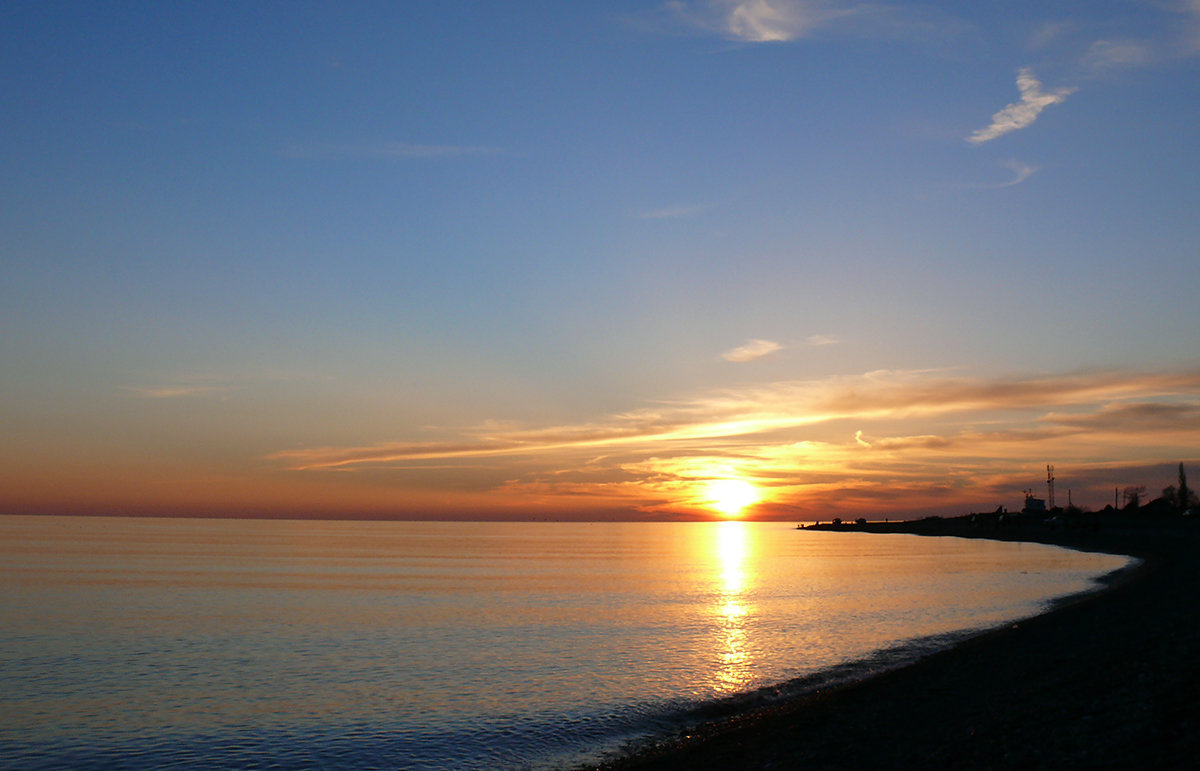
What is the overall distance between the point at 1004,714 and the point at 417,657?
85.5 feet

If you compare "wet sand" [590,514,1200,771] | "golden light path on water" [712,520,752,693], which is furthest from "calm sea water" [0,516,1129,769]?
"wet sand" [590,514,1200,771]

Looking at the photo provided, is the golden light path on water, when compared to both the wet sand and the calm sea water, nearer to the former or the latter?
the calm sea water

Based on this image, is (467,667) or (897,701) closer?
(897,701)

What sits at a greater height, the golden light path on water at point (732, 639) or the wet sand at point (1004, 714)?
the wet sand at point (1004, 714)

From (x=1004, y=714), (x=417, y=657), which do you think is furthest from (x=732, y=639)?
(x=1004, y=714)

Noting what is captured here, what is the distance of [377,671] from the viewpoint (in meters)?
33.2

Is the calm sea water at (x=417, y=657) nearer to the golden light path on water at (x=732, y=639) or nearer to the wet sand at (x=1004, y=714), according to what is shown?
the golden light path on water at (x=732, y=639)

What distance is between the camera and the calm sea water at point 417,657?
2311 centimetres

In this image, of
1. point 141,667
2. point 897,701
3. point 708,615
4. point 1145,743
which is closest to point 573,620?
point 708,615

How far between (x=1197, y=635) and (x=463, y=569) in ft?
287

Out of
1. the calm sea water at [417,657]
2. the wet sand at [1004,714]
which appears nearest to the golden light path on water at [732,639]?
the calm sea water at [417,657]

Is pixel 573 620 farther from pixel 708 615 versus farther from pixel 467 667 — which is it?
pixel 467 667

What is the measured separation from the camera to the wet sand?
15203 mm

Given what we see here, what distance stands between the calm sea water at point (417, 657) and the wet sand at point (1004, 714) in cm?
350
